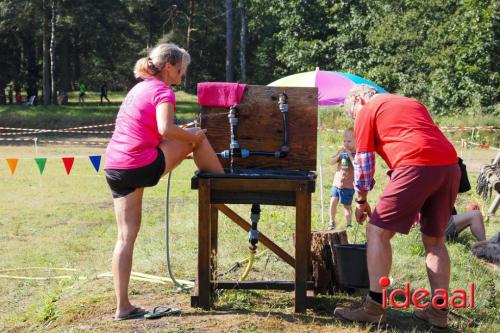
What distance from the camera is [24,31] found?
140ft

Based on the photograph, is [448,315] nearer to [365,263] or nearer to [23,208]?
[365,263]

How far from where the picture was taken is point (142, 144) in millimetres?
4387

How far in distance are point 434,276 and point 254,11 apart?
42.2 m

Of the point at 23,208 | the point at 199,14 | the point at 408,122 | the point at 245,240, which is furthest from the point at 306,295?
the point at 199,14

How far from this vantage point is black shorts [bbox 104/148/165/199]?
439 cm

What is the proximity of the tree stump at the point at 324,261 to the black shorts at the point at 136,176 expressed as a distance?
1409 millimetres

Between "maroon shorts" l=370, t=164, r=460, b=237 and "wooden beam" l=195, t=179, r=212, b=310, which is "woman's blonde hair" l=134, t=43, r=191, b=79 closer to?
"wooden beam" l=195, t=179, r=212, b=310

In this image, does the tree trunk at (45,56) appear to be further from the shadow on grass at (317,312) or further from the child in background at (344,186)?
the shadow on grass at (317,312)

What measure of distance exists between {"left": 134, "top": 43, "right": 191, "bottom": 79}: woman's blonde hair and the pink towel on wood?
458mm

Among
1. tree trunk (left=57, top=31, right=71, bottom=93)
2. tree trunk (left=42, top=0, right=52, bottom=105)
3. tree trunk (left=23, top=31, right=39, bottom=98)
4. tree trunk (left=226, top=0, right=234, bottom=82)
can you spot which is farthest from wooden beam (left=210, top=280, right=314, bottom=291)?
tree trunk (left=57, top=31, right=71, bottom=93)

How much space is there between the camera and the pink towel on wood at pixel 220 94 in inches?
196

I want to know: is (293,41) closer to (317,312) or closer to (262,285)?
(262,285)

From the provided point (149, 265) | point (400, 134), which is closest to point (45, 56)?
point (149, 265)

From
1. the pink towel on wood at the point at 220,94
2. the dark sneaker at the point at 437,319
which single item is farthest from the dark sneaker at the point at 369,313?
the pink towel on wood at the point at 220,94
